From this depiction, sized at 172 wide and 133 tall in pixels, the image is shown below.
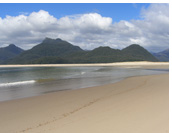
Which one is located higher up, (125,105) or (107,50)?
(107,50)

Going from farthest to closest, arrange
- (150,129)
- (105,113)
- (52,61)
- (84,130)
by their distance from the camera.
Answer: (52,61) < (105,113) < (84,130) < (150,129)

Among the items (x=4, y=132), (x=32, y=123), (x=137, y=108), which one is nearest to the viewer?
(x=4, y=132)

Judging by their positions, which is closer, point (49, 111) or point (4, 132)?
point (4, 132)

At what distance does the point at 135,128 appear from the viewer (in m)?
4.62

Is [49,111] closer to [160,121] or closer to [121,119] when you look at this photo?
[121,119]

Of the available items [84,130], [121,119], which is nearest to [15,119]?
[84,130]

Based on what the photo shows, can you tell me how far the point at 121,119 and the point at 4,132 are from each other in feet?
13.5

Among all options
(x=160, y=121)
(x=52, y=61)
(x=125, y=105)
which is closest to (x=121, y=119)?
(x=160, y=121)

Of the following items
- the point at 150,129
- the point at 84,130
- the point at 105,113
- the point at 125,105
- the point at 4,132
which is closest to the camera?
the point at 150,129

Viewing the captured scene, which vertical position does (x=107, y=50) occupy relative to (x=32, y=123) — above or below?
above

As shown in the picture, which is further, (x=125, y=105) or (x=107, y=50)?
(x=107, y=50)

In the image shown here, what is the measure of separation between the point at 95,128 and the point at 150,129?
167 centimetres

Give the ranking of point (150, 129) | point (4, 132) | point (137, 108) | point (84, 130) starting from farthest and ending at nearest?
point (137, 108) → point (4, 132) → point (84, 130) → point (150, 129)

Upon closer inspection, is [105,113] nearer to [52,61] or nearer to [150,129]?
[150,129]
